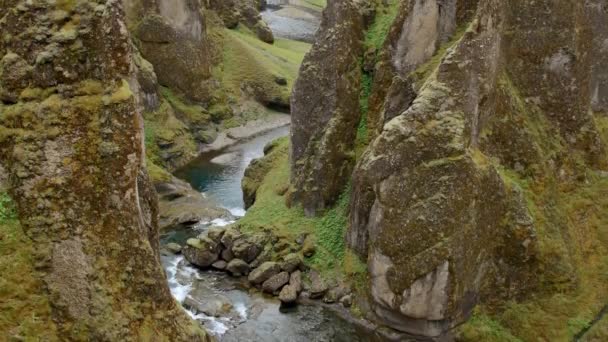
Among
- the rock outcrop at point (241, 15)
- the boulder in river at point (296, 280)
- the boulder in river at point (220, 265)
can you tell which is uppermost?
the rock outcrop at point (241, 15)

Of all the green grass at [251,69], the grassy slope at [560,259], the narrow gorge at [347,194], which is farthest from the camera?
the green grass at [251,69]

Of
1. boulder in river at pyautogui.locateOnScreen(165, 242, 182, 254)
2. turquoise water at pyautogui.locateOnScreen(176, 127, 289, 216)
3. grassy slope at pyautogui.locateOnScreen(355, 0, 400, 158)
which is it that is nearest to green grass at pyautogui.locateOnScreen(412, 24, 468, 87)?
grassy slope at pyautogui.locateOnScreen(355, 0, 400, 158)

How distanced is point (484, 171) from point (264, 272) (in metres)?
11.5

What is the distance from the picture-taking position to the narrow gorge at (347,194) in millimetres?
17344

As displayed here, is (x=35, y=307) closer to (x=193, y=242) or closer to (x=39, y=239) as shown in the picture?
(x=39, y=239)

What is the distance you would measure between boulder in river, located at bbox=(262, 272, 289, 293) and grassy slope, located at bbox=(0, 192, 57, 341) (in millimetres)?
15535

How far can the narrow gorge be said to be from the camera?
56.9 feet

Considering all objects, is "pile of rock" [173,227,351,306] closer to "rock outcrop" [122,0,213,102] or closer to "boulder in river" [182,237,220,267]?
"boulder in river" [182,237,220,267]

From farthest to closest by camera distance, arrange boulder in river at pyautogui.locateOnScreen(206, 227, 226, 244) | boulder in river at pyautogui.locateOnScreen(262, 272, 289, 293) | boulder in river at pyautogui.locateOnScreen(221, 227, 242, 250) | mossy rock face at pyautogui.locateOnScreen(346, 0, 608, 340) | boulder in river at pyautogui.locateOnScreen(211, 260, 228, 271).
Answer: boulder in river at pyautogui.locateOnScreen(206, 227, 226, 244) → boulder in river at pyautogui.locateOnScreen(221, 227, 242, 250) → boulder in river at pyautogui.locateOnScreen(211, 260, 228, 271) → boulder in river at pyautogui.locateOnScreen(262, 272, 289, 293) → mossy rock face at pyautogui.locateOnScreen(346, 0, 608, 340)

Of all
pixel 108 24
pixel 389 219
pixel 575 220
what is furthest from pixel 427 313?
pixel 108 24

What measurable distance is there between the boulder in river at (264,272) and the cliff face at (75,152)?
14126 mm

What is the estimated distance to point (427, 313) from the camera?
27.2m

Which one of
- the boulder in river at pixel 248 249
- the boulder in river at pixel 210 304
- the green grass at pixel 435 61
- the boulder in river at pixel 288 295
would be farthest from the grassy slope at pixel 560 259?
the boulder in river at pixel 248 249

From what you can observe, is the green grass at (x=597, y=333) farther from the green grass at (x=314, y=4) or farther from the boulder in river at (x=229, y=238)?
the green grass at (x=314, y=4)
